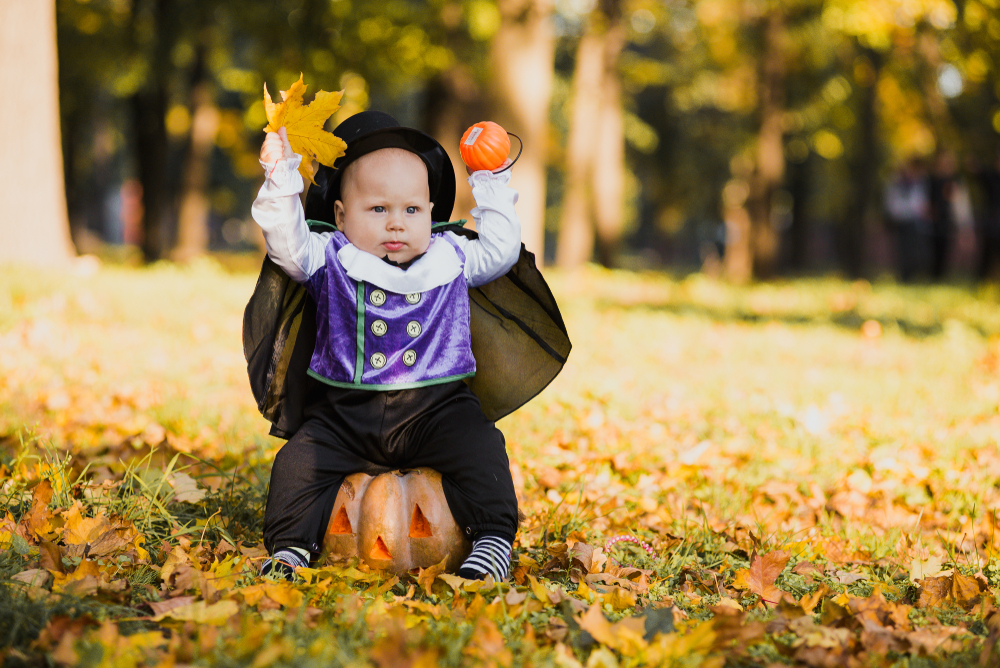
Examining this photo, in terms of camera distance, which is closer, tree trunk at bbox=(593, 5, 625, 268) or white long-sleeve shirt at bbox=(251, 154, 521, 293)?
white long-sleeve shirt at bbox=(251, 154, 521, 293)

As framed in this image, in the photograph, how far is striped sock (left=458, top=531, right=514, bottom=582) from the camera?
2.55m

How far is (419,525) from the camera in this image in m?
2.64

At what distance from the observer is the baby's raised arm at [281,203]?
2.47 metres

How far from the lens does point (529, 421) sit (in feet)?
15.8

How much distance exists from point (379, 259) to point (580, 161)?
50.5 ft

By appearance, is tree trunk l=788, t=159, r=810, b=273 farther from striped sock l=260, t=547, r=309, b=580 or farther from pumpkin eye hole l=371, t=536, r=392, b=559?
striped sock l=260, t=547, r=309, b=580

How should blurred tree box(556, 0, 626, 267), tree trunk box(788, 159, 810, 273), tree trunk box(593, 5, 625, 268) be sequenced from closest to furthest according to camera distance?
blurred tree box(556, 0, 626, 267) < tree trunk box(593, 5, 625, 268) < tree trunk box(788, 159, 810, 273)

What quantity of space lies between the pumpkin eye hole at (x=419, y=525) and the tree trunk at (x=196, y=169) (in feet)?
46.3

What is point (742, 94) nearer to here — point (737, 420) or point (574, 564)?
point (737, 420)

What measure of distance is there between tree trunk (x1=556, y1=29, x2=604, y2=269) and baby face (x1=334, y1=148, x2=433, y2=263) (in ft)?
47.9

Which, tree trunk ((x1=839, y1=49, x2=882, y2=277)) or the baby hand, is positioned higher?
tree trunk ((x1=839, y1=49, x2=882, y2=277))

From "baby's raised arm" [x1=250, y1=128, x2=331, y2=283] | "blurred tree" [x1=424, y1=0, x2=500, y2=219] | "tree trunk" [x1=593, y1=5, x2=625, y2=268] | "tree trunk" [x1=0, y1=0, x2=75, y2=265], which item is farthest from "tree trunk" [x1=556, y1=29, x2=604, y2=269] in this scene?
"baby's raised arm" [x1=250, y1=128, x2=331, y2=283]

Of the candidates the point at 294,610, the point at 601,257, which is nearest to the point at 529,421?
the point at 294,610

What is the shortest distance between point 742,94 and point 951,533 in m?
18.6
